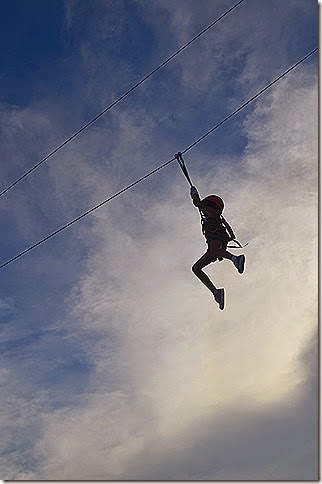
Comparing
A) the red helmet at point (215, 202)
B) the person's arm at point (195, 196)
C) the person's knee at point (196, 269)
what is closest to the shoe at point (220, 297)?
the person's knee at point (196, 269)

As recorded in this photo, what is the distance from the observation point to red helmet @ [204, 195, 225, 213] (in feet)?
39.5

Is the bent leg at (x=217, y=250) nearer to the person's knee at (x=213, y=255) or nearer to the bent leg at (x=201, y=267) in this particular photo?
the person's knee at (x=213, y=255)

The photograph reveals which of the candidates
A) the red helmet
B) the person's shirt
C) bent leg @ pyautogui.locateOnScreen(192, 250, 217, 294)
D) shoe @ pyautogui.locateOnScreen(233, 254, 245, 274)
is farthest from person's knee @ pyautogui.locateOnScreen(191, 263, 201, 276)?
the red helmet

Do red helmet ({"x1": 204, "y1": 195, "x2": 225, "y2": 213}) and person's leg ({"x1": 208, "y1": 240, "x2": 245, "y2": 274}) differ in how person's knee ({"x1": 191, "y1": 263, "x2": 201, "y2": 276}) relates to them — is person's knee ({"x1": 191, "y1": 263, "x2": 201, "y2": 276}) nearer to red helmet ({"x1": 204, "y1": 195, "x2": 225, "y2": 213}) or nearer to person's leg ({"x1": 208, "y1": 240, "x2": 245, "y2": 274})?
person's leg ({"x1": 208, "y1": 240, "x2": 245, "y2": 274})

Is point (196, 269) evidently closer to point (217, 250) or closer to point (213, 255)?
point (213, 255)

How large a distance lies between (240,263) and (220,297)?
2.83ft

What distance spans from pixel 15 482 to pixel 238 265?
560 centimetres

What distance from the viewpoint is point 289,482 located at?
30.5ft

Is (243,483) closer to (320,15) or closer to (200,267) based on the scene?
(200,267)

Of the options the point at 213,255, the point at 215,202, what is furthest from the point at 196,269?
the point at 215,202

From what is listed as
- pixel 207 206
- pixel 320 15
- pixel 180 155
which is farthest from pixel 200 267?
pixel 320 15

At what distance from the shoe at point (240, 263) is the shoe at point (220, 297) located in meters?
0.66

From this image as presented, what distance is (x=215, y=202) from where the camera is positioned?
1207 cm

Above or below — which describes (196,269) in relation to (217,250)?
below
